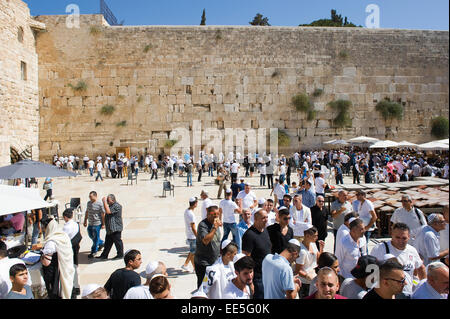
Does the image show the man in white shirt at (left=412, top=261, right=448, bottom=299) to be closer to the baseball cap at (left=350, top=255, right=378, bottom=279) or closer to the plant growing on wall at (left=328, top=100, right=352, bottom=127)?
the baseball cap at (left=350, top=255, right=378, bottom=279)

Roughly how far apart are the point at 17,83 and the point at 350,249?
17310 mm

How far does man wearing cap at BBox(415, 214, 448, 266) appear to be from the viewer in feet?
10.8

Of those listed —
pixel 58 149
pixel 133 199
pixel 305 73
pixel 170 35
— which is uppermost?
pixel 170 35

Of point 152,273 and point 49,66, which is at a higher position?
point 49,66

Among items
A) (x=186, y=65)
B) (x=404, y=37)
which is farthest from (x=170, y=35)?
(x=404, y=37)

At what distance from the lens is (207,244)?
3613 millimetres

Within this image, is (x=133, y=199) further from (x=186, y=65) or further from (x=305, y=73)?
(x=305, y=73)

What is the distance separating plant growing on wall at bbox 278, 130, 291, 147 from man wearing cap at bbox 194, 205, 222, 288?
569 inches

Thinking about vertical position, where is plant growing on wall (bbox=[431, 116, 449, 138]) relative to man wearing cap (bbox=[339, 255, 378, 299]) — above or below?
above

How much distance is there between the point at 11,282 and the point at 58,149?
16.2 m

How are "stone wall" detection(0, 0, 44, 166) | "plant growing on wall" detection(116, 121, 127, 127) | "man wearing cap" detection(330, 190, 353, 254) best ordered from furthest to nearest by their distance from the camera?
1. "plant growing on wall" detection(116, 121, 127, 127)
2. "stone wall" detection(0, 0, 44, 166)
3. "man wearing cap" detection(330, 190, 353, 254)

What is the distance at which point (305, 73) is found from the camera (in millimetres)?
18125

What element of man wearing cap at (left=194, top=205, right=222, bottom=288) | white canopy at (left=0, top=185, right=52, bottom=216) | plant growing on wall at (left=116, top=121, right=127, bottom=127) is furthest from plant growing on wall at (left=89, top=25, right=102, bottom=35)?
man wearing cap at (left=194, top=205, right=222, bottom=288)

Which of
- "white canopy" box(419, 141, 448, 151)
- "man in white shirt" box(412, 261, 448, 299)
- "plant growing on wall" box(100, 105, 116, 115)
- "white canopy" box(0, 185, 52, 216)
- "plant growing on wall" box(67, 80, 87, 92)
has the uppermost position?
"plant growing on wall" box(67, 80, 87, 92)
